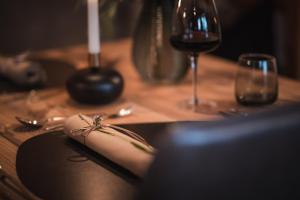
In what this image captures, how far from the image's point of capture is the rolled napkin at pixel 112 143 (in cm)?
93

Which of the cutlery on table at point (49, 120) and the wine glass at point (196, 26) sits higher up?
the wine glass at point (196, 26)

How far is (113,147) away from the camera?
1.00 m

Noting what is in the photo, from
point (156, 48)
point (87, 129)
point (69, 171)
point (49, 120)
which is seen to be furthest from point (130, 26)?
point (69, 171)

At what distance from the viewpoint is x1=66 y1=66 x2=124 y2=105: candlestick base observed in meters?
1.39

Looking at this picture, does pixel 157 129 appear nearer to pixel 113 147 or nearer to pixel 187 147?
pixel 113 147

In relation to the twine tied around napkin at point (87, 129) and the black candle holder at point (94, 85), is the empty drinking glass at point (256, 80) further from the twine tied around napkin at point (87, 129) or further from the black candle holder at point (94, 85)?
the twine tied around napkin at point (87, 129)

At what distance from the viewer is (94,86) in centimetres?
138

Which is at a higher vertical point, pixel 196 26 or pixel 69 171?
pixel 196 26

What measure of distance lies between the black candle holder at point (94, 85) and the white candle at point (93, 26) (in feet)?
0.07

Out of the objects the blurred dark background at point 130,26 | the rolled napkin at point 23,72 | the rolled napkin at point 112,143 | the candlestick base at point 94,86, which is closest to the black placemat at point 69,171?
the rolled napkin at point 112,143

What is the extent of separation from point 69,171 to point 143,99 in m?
0.53

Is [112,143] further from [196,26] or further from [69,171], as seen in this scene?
[196,26]

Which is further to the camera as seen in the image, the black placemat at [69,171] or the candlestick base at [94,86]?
the candlestick base at [94,86]

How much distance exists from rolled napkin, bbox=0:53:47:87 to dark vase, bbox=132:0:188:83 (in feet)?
0.91
